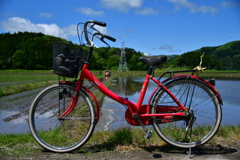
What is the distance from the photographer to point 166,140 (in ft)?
12.5

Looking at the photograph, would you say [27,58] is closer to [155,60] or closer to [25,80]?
[25,80]

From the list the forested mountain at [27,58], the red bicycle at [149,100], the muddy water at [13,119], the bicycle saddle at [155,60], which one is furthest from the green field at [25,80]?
the forested mountain at [27,58]

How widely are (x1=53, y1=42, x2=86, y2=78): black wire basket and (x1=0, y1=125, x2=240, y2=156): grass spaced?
47.5 inches

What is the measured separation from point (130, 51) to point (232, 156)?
118 m

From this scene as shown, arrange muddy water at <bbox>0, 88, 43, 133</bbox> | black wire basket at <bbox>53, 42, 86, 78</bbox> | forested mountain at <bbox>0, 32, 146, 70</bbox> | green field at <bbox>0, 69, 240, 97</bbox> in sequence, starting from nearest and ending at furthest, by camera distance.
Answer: black wire basket at <bbox>53, 42, 86, 78</bbox> < muddy water at <bbox>0, 88, 43, 133</bbox> < green field at <bbox>0, 69, 240, 97</bbox> < forested mountain at <bbox>0, 32, 146, 70</bbox>

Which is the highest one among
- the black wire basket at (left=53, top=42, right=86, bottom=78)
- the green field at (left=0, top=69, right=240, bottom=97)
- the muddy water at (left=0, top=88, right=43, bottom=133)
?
the black wire basket at (left=53, top=42, right=86, bottom=78)

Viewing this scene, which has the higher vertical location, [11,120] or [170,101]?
[170,101]

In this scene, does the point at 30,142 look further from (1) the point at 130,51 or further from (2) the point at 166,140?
(1) the point at 130,51

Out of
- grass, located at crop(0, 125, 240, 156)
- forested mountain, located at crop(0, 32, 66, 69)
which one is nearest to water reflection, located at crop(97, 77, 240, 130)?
grass, located at crop(0, 125, 240, 156)

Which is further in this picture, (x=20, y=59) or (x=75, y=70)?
(x=20, y=59)

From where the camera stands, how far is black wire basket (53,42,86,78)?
143 inches

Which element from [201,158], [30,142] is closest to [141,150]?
[201,158]

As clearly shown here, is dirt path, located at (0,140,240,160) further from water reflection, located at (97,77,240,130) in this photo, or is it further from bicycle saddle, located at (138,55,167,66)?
water reflection, located at (97,77,240,130)

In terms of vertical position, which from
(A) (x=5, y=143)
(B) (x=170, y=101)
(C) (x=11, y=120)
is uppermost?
(B) (x=170, y=101)
